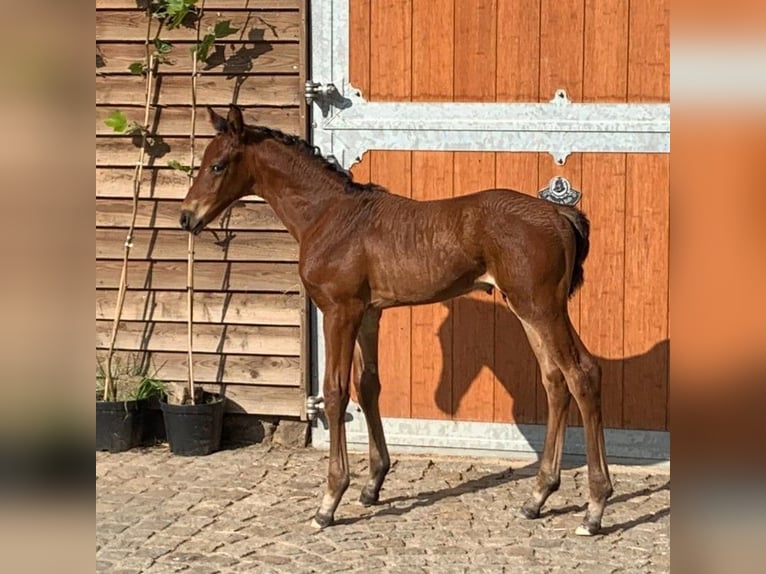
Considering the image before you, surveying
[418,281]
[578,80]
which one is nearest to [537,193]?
[578,80]

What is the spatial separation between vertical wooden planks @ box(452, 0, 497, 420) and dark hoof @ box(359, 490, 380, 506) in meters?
1.02

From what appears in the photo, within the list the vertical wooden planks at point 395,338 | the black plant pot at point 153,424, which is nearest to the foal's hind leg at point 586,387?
the vertical wooden planks at point 395,338

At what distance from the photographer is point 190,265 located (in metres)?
5.66

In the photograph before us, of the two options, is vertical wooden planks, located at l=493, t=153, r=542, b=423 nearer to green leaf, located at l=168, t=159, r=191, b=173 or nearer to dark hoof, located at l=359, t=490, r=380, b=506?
dark hoof, located at l=359, t=490, r=380, b=506

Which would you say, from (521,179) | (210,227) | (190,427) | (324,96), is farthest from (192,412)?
(521,179)

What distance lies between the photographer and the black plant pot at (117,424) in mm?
5617

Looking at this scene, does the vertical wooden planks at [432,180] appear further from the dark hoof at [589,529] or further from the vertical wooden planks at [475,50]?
the dark hoof at [589,529]

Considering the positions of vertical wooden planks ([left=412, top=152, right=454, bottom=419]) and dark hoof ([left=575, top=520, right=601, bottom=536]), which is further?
vertical wooden planks ([left=412, top=152, right=454, bottom=419])

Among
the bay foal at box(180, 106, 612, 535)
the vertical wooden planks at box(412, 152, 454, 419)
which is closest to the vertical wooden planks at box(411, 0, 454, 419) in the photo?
the vertical wooden planks at box(412, 152, 454, 419)

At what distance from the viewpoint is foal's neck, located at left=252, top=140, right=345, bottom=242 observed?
4.55 meters

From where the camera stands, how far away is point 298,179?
4566 millimetres

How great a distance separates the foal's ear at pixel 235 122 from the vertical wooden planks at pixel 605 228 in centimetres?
201
